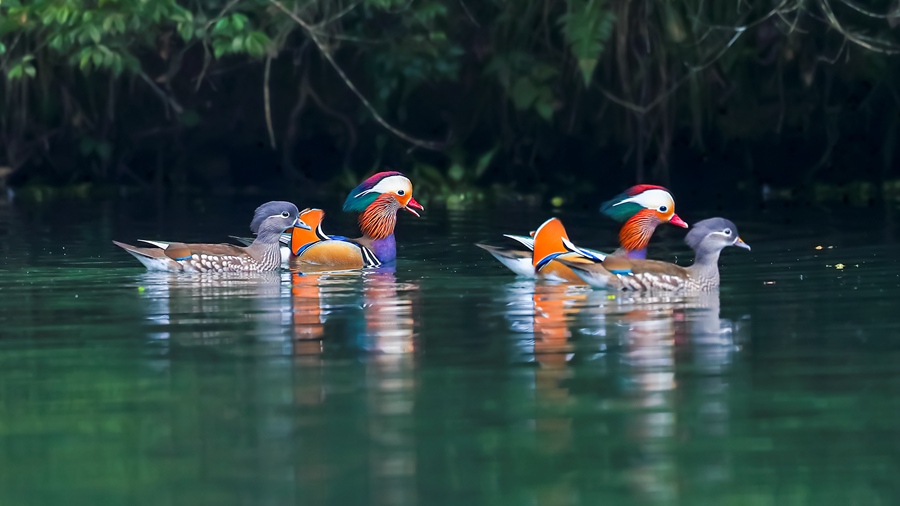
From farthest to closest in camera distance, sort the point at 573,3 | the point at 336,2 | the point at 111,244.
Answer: the point at 336,2
the point at 573,3
the point at 111,244

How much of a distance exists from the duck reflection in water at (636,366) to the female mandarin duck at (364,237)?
2326 mm

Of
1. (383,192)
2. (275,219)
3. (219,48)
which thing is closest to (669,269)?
(275,219)

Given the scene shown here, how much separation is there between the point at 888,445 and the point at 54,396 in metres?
3.16

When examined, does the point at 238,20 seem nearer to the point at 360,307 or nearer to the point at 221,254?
the point at 221,254

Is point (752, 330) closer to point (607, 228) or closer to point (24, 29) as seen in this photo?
point (607, 228)

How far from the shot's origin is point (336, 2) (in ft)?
63.0

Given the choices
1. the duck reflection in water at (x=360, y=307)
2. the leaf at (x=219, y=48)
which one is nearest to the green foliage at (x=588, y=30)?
the leaf at (x=219, y=48)

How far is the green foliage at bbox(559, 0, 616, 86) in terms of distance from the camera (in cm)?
1656

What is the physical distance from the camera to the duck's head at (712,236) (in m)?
10.8

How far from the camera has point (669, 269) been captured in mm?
10688

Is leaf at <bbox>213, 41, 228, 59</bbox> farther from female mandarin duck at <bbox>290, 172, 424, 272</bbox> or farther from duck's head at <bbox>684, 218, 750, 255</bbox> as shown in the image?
duck's head at <bbox>684, 218, 750, 255</bbox>

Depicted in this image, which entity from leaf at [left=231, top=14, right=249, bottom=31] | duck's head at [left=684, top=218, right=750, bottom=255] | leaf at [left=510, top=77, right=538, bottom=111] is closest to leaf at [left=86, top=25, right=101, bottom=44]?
leaf at [left=231, top=14, right=249, bottom=31]

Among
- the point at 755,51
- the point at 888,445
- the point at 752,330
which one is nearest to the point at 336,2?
the point at 755,51

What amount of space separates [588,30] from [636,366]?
9.50 m
